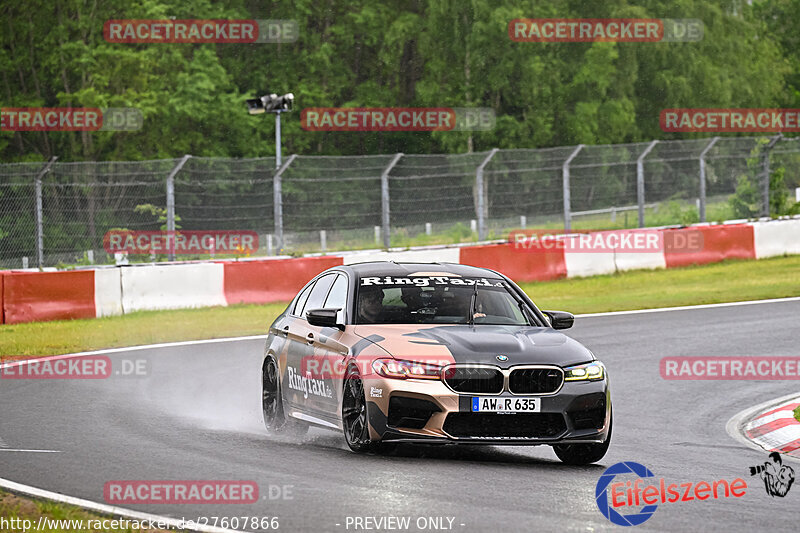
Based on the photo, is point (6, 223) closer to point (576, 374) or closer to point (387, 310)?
point (387, 310)

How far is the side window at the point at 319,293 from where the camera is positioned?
34.8 feet

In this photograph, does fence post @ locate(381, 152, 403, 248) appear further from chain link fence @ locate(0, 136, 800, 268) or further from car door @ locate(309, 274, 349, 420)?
car door @ locate(309, 274, 349, 420)

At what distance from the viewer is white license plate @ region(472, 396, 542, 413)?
8.59 m

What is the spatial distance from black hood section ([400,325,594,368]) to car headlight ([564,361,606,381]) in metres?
0.04

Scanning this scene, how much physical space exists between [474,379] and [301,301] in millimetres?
2695

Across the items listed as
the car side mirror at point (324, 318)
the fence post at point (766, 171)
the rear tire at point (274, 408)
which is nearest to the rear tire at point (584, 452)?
the car side mirror at point (324, 318)

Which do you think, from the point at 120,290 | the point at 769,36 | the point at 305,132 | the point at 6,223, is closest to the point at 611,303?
the point at 120,290

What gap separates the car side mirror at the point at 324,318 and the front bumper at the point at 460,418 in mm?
875

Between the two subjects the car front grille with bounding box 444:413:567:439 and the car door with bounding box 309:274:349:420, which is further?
the car door with bounding box 309:274:349:420

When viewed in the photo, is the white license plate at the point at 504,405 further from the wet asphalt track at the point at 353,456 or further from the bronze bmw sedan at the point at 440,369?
the wet asphalt track at the point at 353,456

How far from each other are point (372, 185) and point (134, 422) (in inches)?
569

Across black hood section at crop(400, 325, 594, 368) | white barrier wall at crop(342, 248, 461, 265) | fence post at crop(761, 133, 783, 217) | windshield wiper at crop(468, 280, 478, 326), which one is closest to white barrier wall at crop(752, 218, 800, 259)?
fence post at crop(761, 133, 783, 217)

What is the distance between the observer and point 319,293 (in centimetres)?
1072

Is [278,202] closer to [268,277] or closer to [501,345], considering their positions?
[268,277]
